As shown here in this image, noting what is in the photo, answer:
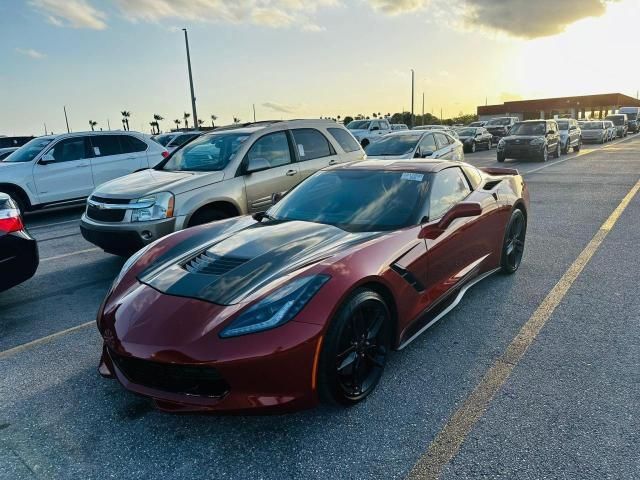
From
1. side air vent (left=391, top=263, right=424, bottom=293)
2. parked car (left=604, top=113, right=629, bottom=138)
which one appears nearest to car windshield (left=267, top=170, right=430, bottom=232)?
side air vent (left=391, top=263, right=424, bottom=293)

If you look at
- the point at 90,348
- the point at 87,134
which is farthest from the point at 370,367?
the point at 87,134

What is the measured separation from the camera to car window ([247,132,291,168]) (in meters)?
6.34

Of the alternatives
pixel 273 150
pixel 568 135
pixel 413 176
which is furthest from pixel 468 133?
pixel 413 176

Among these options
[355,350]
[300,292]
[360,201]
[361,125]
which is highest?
[361,125]

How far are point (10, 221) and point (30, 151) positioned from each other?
6.40 meters

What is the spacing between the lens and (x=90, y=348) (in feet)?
12.1

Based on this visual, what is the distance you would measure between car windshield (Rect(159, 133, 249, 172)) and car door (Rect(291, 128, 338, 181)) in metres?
0.84

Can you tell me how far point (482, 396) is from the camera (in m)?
2.86

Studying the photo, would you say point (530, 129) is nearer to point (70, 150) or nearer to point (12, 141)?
point (70, 150)

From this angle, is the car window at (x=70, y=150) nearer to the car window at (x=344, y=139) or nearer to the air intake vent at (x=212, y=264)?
the car window at (x=344, y=139)

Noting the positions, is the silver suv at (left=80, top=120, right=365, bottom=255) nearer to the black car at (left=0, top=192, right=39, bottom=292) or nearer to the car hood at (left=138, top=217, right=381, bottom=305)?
the black car at (left=0, top=192, right=39, bottom=292)

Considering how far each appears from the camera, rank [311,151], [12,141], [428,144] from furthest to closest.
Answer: [12,141], [428,144], [311,151]

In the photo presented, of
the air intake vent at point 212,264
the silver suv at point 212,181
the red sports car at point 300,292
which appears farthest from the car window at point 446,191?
the silver suv at point 212,181

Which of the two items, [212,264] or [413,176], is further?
[413,176]
